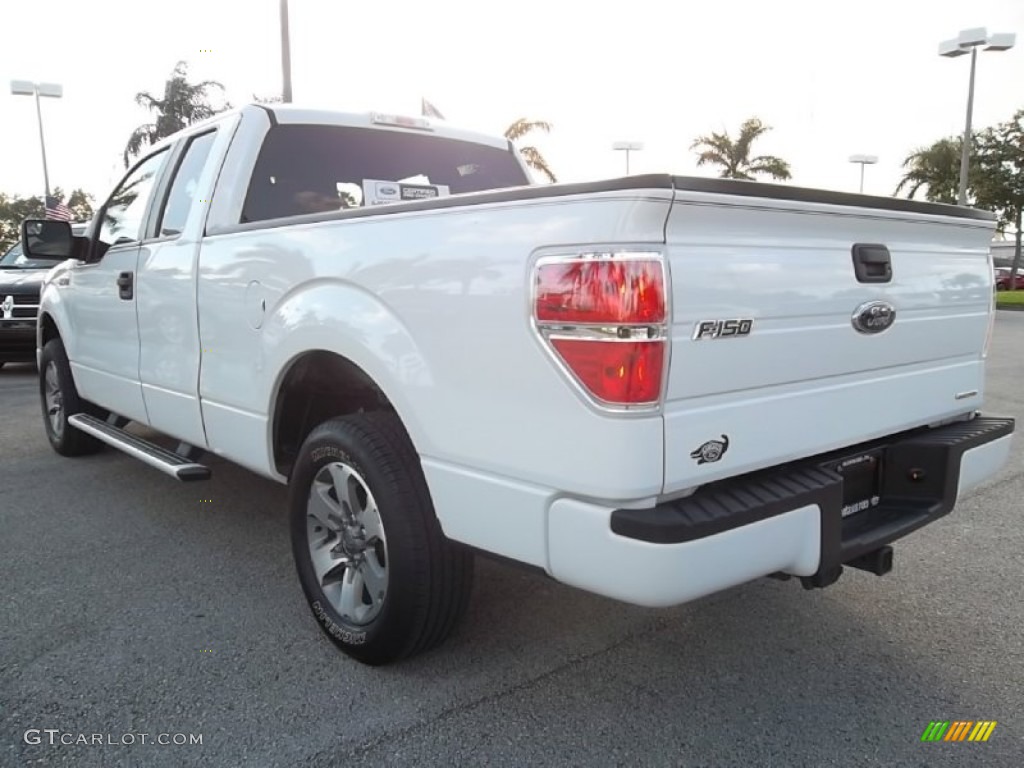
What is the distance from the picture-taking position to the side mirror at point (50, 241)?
14.7ft

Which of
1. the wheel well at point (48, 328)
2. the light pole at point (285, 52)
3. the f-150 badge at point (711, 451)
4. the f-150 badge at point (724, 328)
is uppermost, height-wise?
the light pole at point (285, 52)

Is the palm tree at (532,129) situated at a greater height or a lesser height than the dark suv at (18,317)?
greater

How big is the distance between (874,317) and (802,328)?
348 mm

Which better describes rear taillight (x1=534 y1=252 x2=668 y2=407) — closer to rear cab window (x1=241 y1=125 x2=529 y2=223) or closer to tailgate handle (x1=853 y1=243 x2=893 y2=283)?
tailgate handle (x1=853 y1=243 x2=893 y2=283)

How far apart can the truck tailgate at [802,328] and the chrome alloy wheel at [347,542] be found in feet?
3.53

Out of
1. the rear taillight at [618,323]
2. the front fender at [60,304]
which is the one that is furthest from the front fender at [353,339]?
the front fender at [60,304]

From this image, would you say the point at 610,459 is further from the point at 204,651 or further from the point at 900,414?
the point at 204,651

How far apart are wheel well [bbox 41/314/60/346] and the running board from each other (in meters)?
0.79

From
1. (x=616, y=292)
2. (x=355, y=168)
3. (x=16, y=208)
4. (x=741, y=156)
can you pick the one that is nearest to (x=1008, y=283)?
(x=741, y=156)

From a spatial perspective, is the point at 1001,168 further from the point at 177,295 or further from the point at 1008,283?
the point at 177,295

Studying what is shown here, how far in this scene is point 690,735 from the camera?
2.28m

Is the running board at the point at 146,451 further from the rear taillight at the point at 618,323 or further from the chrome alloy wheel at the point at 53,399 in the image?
the rear taillight at the point at 618,323

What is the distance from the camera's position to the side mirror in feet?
14.7

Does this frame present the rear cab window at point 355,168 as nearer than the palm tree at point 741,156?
Yes
